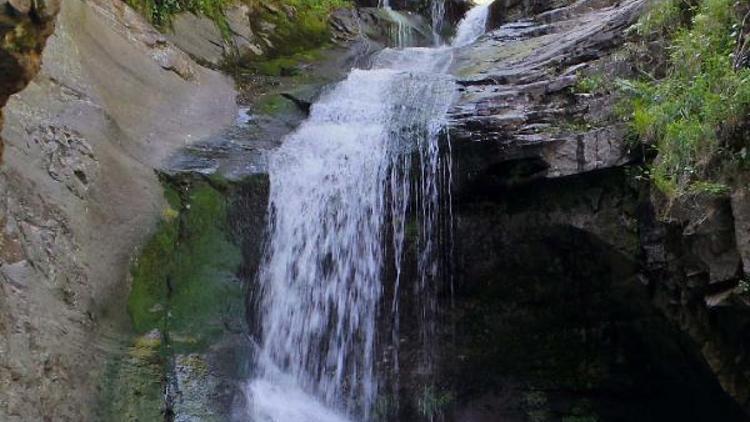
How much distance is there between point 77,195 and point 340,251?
2.89 meters

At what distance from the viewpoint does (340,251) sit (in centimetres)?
820

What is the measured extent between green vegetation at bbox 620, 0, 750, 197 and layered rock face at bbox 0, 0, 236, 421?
4.86 m

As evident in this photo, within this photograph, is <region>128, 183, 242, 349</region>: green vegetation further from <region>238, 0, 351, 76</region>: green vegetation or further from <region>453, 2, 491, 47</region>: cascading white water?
<region>453, 2, 491, 47</region>: cascading white water

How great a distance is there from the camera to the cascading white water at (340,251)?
7.82 meters

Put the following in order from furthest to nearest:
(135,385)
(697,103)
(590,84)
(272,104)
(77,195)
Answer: (272,104), (590,84), (77,195), (135,385), (697,103)

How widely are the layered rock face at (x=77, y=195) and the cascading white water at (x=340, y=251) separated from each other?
1.47 metres

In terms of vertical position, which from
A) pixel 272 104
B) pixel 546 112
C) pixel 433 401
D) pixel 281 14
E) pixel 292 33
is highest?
pixel 281 14

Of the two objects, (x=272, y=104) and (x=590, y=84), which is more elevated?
(x=272, y=104)

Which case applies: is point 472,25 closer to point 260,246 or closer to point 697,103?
point 260,246

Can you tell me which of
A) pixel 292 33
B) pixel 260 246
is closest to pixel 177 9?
pixel 292 33

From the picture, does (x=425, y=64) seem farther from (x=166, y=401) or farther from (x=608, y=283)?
(x=166, y=401)

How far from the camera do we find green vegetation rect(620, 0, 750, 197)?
572 cm

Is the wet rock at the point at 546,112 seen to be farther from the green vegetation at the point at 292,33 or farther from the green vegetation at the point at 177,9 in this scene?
the green vegetation at the point at 177,9

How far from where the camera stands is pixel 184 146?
Answer: 8.28 m
